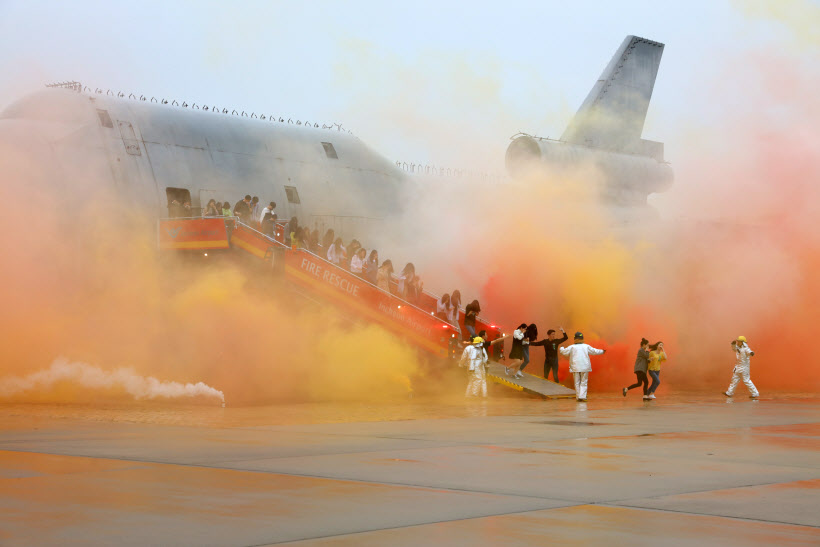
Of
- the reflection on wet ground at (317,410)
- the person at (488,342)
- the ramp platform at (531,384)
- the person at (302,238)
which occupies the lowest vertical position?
the reflection on wet ground at (317,410)

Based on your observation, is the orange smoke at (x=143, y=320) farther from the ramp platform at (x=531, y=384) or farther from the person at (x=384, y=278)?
the ramp platform at (x=531, y=384)

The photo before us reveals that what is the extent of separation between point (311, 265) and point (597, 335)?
35.1 feet

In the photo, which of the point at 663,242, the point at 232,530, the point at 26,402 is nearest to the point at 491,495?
the point at 232,530

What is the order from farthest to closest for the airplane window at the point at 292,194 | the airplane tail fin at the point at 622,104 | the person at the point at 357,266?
the airplane tail fin at the point at 622,104
the airplane window at the point at 292,194
the person at the point at 357,266

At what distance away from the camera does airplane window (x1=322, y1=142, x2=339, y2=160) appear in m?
31.5

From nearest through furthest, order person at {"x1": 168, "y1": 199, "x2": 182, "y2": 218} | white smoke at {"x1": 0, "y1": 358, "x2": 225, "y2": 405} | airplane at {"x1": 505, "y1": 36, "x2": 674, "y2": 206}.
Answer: white smoke at {"x1": 0, "y1": 358, "x2": 225, "y2": 405}
person at {"x1": 168, "y1": 199, "x2": 182, "y2": 218}
airplane at {"x1": 505, "y1": 36, "x2": 674, "y2": 206}

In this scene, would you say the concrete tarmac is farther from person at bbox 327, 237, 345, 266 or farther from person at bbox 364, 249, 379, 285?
person at bbox 327, 237, 345, 266

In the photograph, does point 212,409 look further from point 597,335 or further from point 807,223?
point 807,223

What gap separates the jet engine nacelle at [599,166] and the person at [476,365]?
12.3m

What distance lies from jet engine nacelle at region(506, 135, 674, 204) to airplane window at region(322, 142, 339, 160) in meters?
7.62

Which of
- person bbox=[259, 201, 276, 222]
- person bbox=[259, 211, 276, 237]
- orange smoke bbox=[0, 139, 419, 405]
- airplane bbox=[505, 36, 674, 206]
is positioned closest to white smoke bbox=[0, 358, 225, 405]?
orange smoke bbox=[0, 139, 419, 405]

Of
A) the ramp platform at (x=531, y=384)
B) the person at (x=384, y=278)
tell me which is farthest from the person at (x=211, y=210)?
the ramp platform at (x=531, y=384)

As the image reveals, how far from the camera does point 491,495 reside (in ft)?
32.3

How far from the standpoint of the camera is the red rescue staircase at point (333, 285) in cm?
2527
